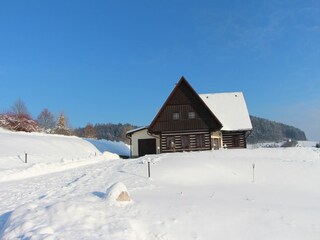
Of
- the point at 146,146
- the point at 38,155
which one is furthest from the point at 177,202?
the point at 146,146

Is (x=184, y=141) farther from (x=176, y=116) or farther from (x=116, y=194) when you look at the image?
(x=116, y=194)

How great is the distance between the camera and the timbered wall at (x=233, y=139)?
36.6 m

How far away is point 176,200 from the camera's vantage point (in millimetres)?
12320

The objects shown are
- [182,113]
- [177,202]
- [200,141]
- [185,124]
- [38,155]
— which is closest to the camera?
[177,202]

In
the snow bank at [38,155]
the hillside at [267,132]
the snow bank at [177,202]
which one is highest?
the hillside at [267,132]

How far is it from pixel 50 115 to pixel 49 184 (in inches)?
2463

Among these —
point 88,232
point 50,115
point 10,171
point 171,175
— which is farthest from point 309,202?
point 50,115

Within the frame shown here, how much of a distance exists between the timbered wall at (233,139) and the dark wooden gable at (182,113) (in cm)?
381

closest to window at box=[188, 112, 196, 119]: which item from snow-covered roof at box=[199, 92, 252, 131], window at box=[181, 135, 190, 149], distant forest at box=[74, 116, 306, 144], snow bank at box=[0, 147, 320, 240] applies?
window at box=[181, 135, 190, 149]

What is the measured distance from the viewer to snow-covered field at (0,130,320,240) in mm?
8539

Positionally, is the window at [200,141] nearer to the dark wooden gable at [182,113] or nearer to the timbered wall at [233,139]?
the dark wooden gable at [182,113]

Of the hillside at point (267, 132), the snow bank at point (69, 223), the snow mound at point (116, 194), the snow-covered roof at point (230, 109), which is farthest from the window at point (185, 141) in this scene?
the hillside at point (267, 132)

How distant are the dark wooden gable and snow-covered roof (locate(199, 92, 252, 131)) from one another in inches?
115

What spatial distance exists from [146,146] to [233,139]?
882 centimetres
